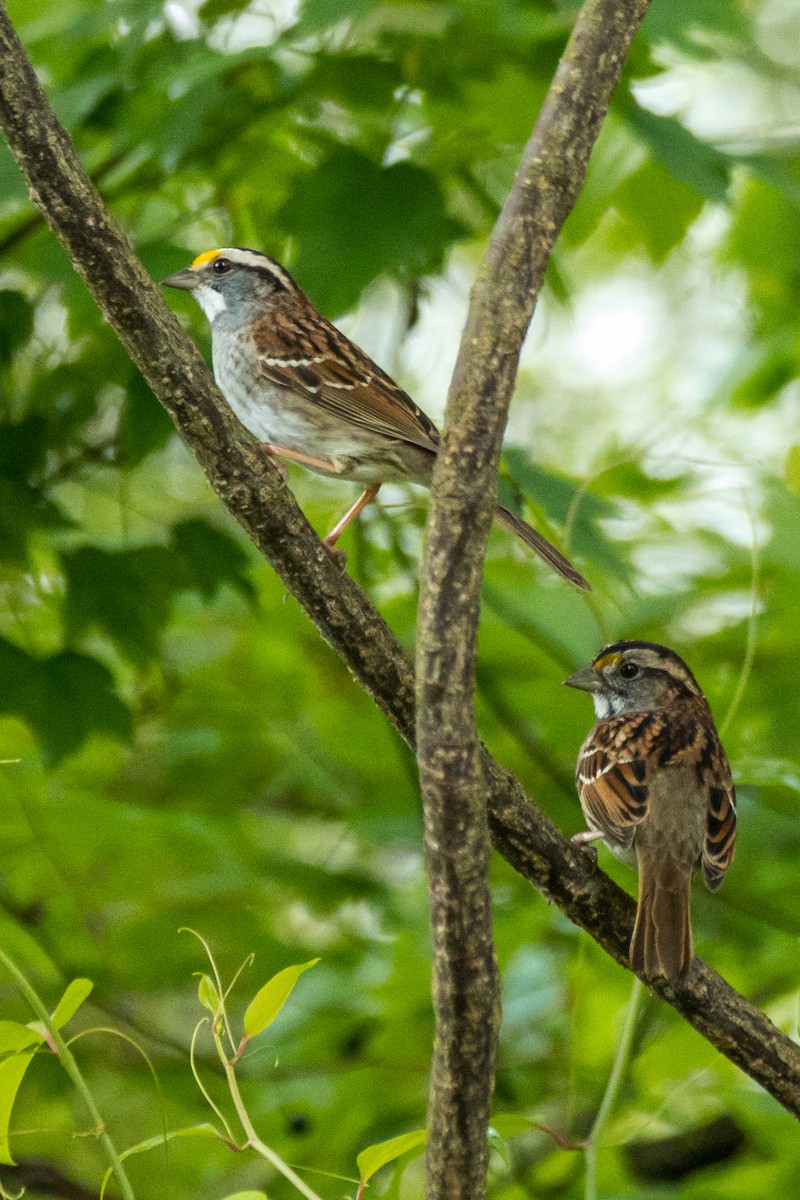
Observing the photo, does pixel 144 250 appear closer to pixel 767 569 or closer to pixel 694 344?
pixel 767 569

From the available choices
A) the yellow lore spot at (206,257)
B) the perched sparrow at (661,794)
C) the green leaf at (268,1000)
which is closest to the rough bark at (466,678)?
the green leaf at (268,1000)

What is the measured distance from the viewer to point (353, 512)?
397 centimetres

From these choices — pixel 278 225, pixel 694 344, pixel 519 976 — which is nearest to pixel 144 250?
pixel 278 225

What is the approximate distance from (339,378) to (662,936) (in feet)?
7.58

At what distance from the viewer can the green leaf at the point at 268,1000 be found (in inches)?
75.5

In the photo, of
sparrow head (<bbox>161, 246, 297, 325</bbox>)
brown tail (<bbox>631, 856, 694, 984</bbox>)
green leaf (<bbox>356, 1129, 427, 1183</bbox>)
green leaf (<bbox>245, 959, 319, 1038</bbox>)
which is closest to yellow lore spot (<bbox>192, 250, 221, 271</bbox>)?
sparrow head (<bbox>161, 246, 297, 325</bbox>)

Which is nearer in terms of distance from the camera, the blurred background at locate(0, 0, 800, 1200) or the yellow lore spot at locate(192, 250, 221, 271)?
the blurred background at locate(0, 0, 800, 1200)

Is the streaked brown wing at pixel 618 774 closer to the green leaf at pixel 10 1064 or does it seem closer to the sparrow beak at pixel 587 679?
the sparrow beak at pixel 587 679

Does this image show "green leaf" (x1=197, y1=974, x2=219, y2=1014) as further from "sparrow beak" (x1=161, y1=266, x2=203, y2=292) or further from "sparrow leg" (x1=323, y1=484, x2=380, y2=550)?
"sparrow beak" (x1=161, y1=266, x2=203, y2=292)

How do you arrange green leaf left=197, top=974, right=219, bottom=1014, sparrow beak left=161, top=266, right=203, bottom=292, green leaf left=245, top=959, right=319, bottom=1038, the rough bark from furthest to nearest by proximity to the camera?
sparrow beak left=161, top=266, right=203, bottom=292
green leaf left=197, top=974, right=219, bottom=1014
green leaf left=245, top=959, right=319, bottom=1038
the rough bark

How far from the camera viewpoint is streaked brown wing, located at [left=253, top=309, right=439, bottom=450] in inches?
164

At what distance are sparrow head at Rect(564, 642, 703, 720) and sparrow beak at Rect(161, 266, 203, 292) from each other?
1.82 metres

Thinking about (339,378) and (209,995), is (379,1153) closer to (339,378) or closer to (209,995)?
(209,995)

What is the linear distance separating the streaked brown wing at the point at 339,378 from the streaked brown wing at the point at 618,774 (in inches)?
41.5
